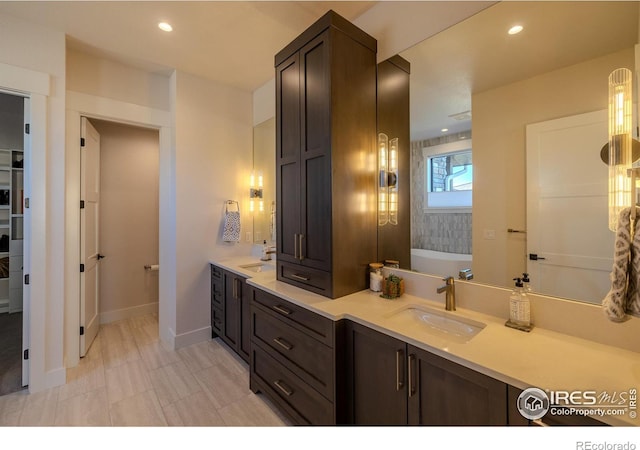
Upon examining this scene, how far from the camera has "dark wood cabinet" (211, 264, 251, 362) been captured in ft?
8.10

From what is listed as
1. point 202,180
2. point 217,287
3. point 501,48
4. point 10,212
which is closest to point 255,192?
point 202,180

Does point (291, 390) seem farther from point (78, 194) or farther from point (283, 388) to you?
point (78, 194)

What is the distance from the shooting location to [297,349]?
5.49 ft

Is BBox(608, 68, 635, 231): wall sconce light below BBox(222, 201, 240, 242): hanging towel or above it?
above

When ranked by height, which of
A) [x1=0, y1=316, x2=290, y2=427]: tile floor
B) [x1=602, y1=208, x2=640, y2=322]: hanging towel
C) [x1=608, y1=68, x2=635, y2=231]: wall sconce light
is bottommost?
[x1=0, y1=316, x2=290, y2=427]: tile floor

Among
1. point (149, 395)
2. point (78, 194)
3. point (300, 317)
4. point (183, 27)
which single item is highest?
point (183, 27)

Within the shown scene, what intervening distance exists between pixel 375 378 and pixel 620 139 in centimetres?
142

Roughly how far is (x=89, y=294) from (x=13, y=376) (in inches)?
31.9

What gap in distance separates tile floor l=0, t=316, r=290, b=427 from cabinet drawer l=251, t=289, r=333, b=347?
74 cm

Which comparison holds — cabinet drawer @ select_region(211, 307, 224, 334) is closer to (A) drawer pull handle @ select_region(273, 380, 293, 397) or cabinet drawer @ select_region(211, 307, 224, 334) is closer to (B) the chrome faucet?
(A) drawer pull handle @ select_region(273, 380, 293, 397)

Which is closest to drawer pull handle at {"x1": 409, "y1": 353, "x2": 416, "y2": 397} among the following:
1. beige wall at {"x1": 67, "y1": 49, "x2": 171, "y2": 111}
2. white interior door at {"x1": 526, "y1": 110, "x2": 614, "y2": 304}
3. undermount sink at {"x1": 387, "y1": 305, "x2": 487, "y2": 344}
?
undermount sink at {"x1": 387, "y1": 305, "x2": 487, "y2": 344}

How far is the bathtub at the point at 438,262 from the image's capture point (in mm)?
1626

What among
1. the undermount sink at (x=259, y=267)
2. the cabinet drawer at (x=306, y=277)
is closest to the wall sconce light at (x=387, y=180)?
the cabinet drawer at (x=306, y=277)

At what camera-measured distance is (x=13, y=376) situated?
231 centimetres
